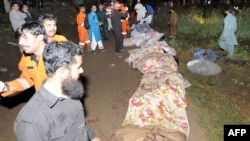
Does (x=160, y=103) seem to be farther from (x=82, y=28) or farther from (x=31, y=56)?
(x=82, y=28)

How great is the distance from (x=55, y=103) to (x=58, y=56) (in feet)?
1.29

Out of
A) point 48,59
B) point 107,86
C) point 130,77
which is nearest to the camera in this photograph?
point 48,59

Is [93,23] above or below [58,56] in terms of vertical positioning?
above

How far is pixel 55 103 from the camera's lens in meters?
2.39

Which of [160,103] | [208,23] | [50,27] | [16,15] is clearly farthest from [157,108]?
[208,23]

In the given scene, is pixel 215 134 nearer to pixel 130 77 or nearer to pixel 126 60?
pixel 130 77

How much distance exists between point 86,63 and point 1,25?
247 inches

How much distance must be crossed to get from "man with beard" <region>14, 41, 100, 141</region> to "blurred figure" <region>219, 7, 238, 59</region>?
8.25 m

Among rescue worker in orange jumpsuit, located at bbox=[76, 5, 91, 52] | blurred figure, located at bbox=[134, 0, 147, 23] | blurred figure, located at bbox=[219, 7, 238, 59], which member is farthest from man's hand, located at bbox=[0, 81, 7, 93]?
blurred figure, located at bbox=[134, 0, 147, 23]

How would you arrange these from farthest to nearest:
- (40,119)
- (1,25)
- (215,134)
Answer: (1,25) < (215,134) < (40,119)

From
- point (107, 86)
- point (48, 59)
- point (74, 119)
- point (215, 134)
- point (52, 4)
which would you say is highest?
point (52, 4)

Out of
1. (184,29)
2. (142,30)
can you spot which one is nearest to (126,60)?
(142,30)

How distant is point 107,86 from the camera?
26.0ft

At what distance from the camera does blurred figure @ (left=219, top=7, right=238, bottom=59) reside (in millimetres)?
9633
